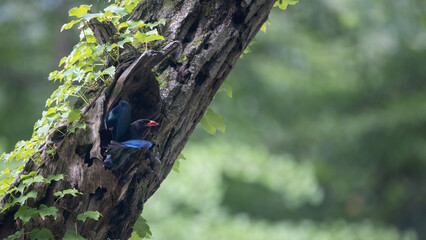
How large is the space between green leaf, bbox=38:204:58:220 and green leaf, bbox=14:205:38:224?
0.07 ft

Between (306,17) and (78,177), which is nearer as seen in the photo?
(78,177)

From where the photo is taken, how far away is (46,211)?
175 cm

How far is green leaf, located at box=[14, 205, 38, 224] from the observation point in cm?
175

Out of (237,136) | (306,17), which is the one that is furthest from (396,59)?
(237,136)

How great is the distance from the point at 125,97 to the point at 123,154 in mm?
194

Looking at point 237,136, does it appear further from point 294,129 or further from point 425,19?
point 425,19

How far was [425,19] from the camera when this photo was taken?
10.1m

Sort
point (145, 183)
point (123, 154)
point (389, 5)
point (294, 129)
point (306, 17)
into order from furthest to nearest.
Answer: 1. point (294, 129)
2. point (306, 17)
3. point (389, 5)
4. point (145, 183)
5. point (123, 154)

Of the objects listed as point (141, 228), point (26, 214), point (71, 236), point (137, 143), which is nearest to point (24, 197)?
point (26, 214)

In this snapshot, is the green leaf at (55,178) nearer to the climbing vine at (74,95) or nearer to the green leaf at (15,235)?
the climbing vine at (74,95)

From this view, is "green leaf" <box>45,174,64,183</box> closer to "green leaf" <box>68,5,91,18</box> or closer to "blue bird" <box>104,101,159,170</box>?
"blue bird" <box>104,101,159,170</box>

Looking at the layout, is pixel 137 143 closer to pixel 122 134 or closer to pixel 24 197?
pixel 122 134

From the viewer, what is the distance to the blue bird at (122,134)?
174cm

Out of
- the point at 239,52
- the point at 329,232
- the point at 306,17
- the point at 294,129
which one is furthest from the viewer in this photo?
the point at 294,129
